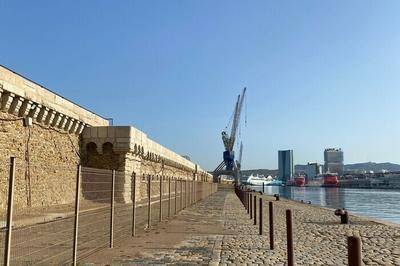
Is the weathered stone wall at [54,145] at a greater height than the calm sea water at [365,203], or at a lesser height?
greater

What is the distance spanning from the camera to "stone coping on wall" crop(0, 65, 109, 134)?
18.1 metres

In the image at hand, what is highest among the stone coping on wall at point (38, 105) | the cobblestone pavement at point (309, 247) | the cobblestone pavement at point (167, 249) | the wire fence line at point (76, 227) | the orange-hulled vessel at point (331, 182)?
the stone coping on wall at point (38, 105)

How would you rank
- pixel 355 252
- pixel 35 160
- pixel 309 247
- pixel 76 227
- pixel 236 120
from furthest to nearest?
pixel 236 120
pixel 35 160
pixel 309 247
pixel 76 227
pixel 355 252

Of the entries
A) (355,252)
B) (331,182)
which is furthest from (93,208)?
(331,182)

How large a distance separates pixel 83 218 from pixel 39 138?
12165mm

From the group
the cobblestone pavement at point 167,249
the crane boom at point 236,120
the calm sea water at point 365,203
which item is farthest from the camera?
the crane boom at point 236,120

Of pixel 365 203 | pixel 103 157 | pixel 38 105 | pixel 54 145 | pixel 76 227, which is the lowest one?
pixel 365 203

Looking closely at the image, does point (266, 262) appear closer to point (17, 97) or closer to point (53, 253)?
point (53, 253)

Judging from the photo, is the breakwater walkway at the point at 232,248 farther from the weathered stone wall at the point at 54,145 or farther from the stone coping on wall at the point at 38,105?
the stone coping on wall at the point at 38,105

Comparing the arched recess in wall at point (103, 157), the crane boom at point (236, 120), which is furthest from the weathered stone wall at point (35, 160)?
the crane boom at point (236, 120)

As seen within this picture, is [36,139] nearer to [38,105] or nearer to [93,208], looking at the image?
[38,105]

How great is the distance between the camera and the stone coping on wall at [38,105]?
18.1 m

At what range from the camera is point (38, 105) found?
20672 millimetres

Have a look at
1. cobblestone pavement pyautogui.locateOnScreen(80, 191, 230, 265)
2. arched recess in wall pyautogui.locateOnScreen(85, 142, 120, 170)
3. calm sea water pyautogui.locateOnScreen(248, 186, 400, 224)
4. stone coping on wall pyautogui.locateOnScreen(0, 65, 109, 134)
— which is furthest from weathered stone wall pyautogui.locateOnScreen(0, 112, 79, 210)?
calm sea water pyautogui.locateOnScreen(248, 186, 400, 224)
